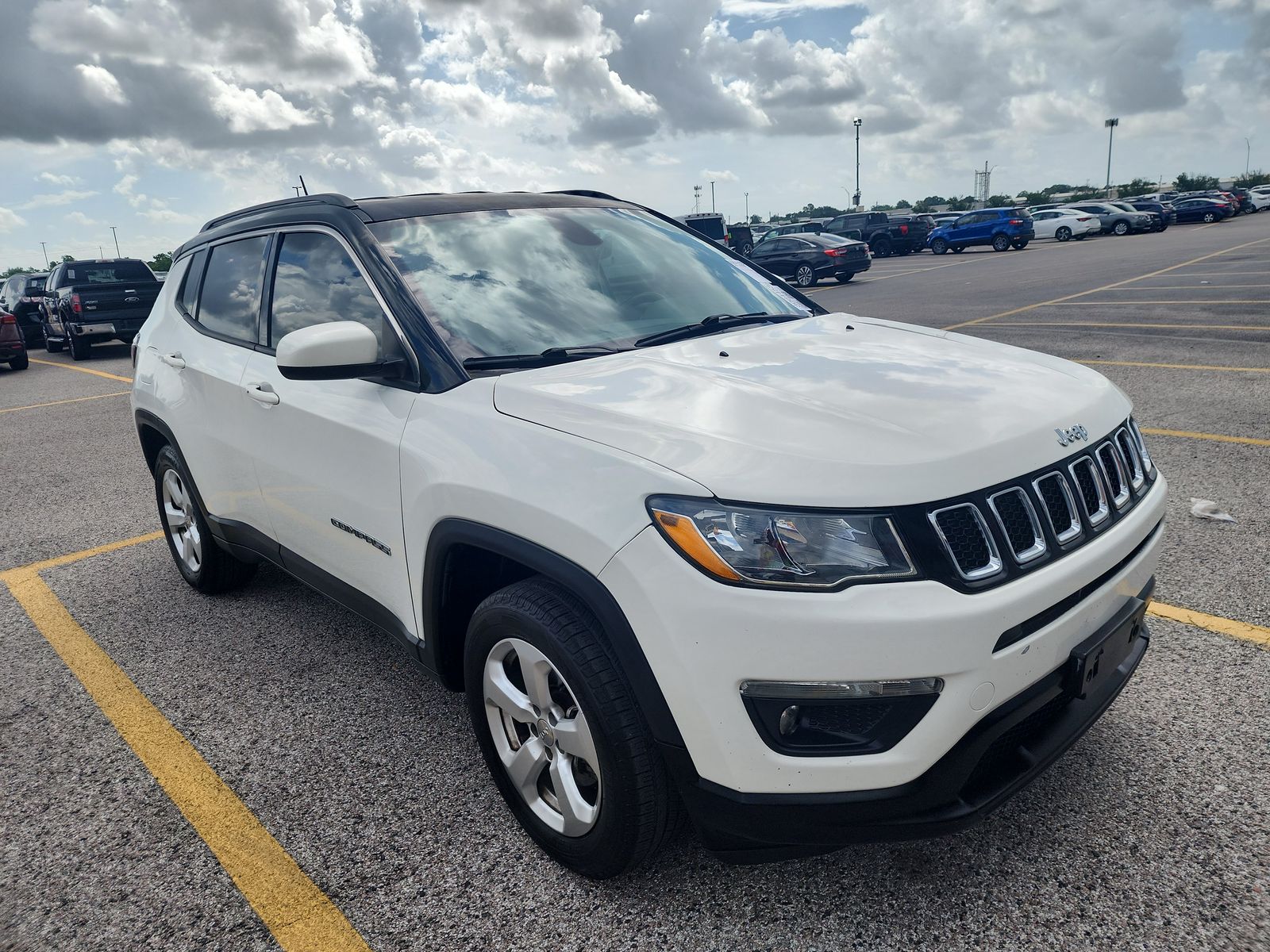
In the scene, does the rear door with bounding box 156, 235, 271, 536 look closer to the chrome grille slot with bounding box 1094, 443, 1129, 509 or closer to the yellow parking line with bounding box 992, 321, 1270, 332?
the chrome grille slot with bounding box 1094, 443, 1129, 509

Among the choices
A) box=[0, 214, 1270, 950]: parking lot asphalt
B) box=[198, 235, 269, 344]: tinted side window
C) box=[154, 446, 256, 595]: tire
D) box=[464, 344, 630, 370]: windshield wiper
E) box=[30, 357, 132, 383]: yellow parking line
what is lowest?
box=[0, 214, 1270, 950]: parking lot asphalt

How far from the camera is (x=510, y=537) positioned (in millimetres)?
2252

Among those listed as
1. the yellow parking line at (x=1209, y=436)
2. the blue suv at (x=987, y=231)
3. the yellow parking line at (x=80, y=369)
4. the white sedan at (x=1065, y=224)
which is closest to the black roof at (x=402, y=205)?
the yellow parking line at (x=1209, y=436)

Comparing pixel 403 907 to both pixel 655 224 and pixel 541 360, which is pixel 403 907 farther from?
pixel 655 224

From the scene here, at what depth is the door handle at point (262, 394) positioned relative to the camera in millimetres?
3254

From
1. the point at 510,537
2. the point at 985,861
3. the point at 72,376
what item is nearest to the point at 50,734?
the point at 510,537

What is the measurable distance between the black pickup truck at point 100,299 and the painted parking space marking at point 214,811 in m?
14.5

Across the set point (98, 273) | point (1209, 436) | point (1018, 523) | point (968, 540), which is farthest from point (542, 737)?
point (98, 273)

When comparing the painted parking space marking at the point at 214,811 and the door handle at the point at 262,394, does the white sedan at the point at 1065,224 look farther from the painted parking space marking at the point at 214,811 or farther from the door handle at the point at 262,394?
the painted parking space marking at the point at 214,811

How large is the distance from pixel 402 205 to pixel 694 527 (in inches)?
74.0

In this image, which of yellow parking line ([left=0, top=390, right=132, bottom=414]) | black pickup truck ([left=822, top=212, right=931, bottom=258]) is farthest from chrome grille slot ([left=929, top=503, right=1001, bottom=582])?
black pickup truck ([left=822, top=212, right=931, bottom=258])

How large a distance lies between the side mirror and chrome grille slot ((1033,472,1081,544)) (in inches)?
69.5

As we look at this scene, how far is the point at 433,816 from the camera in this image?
272 cm

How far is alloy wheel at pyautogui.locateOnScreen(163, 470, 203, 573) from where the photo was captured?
14.4ft
